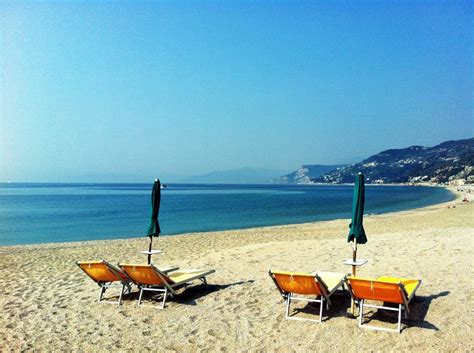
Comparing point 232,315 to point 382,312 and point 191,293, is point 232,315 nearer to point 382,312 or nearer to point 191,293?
point 191,293

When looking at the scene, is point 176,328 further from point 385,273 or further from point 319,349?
point 385,273

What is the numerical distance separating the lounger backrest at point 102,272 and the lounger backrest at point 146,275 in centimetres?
16

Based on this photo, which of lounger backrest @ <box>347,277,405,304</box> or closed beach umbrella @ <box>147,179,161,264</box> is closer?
lounger backrest @ <box>347,277,405,304</box>

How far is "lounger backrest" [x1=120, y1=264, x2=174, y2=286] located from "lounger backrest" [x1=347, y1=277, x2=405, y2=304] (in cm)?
307

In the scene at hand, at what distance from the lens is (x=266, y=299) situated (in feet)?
24.4

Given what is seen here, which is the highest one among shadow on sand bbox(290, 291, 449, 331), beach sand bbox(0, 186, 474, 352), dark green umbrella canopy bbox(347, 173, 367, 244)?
dark green umbrella canopy bbox(347, 173, 367, 244)

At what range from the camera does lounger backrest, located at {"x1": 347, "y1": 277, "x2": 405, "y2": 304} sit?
5.83 metres

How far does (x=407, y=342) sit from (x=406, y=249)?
720 cm

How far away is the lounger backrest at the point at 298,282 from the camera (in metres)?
6.27

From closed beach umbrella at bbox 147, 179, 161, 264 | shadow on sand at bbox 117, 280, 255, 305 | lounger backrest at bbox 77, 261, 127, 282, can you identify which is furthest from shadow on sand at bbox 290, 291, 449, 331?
closed beach umbrella at bbox 147, 179, 161, 264

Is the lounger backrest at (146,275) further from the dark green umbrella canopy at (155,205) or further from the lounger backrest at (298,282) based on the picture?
the lounger backrest at (298,282)

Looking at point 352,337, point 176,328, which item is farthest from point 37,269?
point 352,337

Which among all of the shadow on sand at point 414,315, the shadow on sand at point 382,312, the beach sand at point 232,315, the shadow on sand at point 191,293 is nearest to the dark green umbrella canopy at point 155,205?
the shadow on sand at point 191,293

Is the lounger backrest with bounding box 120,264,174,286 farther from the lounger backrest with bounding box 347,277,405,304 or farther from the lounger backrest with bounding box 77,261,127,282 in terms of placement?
the lounger backrest with bounding box 347,277,405,304
